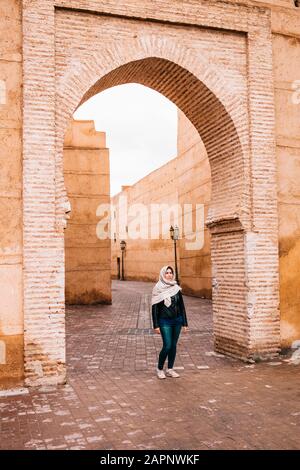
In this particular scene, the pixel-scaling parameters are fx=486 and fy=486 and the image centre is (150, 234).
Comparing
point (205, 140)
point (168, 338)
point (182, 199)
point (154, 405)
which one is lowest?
point (154, 405)

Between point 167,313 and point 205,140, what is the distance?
350cm

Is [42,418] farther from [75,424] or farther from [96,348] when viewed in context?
[96,348]

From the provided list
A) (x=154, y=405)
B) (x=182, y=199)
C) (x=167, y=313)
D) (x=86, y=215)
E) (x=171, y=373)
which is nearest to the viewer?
(x=154, y=405)

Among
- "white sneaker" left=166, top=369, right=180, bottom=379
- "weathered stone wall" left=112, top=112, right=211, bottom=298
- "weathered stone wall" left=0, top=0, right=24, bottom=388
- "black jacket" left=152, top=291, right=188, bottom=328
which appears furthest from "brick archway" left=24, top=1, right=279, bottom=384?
"weathered stone wall" left=112, top=112, right=211, bottom=298

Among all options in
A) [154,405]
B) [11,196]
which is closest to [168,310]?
[154,405]

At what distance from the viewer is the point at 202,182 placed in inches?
767

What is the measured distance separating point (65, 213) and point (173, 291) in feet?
6.40

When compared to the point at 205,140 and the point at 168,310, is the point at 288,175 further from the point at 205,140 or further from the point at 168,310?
the point at 168,310

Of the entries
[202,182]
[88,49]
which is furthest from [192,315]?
[88,49]

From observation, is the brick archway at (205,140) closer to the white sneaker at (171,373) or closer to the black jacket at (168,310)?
the black jacket at (168,310)

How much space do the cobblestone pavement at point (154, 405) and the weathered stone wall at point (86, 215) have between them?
27.7 feet

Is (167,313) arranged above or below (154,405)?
above

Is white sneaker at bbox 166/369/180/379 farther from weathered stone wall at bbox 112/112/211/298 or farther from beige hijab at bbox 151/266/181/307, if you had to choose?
weathered stone wall at bbox 112/112/211/298

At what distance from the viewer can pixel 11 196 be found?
Answer: 6703 millimetres
